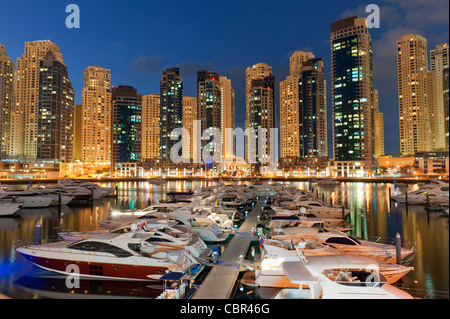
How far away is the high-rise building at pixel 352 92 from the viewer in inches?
5719

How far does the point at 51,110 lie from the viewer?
160 m

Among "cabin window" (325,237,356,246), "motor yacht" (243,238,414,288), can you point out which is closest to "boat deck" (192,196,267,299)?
"motor yacht" (243,238,414,288)

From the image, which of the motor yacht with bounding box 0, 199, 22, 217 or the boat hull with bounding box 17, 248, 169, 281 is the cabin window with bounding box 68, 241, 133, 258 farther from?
the motor yacht with bounding box 0, 199, 22, 217

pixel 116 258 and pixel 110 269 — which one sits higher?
pixel 116 258

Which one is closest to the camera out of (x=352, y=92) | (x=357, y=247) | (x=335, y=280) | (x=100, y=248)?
(x=335, y=280)

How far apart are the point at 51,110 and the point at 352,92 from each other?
150m

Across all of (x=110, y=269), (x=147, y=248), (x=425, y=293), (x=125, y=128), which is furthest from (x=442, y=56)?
(x=125, y=128)

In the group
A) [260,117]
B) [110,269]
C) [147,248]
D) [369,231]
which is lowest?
[369,231]

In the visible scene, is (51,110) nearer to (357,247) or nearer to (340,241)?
(340,241)

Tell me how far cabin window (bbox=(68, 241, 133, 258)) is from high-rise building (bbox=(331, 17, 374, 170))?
14797 centimetres
